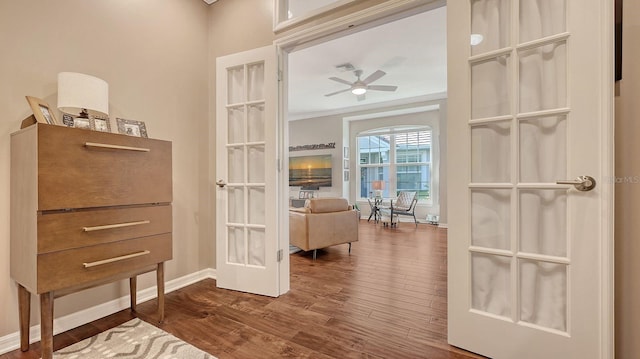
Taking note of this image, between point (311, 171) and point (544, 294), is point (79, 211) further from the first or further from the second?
point (311, 171)

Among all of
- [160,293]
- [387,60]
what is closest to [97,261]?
[160,293]

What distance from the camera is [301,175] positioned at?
8.13 metres

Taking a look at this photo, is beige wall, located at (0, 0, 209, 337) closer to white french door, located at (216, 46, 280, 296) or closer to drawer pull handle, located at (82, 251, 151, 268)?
white french door, located at (216, 46, 280, 296)

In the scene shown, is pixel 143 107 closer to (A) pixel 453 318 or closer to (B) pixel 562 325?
(A) pixel 453 318

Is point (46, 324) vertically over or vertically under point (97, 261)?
under

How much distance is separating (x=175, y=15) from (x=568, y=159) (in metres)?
3.09

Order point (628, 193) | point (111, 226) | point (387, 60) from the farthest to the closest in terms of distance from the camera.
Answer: point (387, 60) → point (111, 226) → point (628, 193)

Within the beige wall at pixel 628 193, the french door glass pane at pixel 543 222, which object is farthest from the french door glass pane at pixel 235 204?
the beige wall at pixel 628 193

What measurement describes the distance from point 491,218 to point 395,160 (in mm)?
5947

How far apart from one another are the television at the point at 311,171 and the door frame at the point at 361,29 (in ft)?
17.5

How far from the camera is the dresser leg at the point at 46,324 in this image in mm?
1329

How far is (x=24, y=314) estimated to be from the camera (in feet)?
5.07

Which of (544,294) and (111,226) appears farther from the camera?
(111,226)

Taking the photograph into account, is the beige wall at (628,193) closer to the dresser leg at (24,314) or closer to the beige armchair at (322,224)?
the beige armchair at (322,224)
